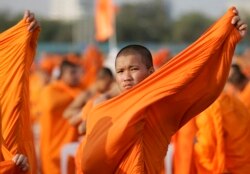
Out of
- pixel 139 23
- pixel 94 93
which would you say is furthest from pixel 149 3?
pixel 94 93

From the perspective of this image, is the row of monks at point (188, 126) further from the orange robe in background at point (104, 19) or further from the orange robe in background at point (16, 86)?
the orange robe in background at point (104, 19)

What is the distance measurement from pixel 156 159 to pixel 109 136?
0.32 meters

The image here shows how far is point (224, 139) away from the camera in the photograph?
802cm

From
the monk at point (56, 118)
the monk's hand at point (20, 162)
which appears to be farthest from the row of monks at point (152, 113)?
the monk at point (56, 118)

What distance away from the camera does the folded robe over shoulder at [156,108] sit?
5738 mm

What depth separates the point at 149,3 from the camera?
8806 cm

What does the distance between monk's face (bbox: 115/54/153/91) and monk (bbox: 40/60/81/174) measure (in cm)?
569

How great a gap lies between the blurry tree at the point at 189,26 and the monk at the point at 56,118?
56.8 m

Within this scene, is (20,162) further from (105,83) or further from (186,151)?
(105,83)

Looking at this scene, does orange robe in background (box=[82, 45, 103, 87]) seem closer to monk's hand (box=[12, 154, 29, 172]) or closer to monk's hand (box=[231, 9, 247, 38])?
monk's hand (box=[231, 9, 247, 38])

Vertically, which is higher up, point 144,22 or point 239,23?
point 144,22

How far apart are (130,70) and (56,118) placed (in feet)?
20.1

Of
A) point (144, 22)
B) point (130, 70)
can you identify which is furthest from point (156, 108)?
point (144, 22)

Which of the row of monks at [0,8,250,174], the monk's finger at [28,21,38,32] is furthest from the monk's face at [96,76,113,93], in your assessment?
the monk's finger at [28,21,38,32]
